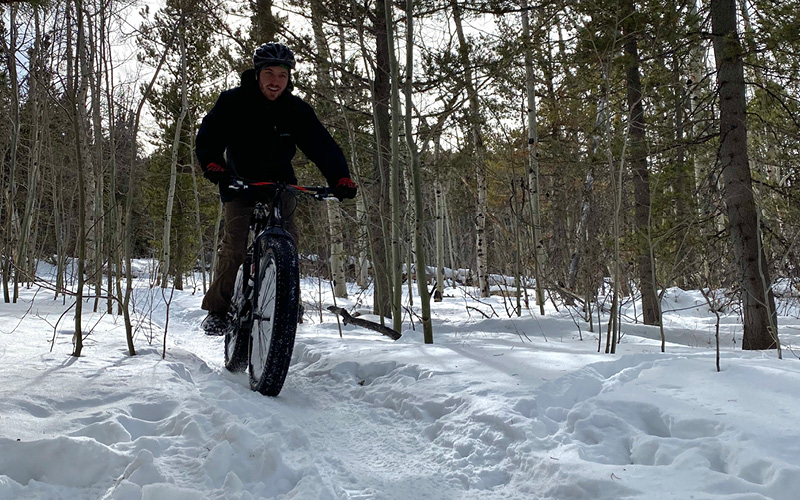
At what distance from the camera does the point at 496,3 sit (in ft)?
26.7

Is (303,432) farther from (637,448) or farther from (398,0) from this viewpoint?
(398,0)

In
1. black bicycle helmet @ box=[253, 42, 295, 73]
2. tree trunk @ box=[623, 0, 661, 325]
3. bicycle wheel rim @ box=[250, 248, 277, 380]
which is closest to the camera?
bicycle wheel rim @ box=[250, 248, 277, 380]

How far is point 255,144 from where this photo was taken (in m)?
3.70

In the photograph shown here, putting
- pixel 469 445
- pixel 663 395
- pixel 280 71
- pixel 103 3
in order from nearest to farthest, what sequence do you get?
pixel 469 445 < pixel 663 395 < pixel 280 71 < pixel 103 3

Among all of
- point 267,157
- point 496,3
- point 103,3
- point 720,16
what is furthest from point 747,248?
point 103,3

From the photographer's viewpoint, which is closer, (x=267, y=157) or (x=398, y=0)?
(x=267, y=157)

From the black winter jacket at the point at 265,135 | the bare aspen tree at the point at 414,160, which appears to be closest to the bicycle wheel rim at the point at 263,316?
the black winter jacket at the point at 265,135

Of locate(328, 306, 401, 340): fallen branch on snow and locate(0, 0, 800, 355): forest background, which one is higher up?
locate(0, 0, 800, 355): forest background

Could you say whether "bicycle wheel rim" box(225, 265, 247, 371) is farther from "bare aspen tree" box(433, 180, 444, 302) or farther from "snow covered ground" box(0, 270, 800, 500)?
"bare aspen tree" box(433, 180, 444, 302)

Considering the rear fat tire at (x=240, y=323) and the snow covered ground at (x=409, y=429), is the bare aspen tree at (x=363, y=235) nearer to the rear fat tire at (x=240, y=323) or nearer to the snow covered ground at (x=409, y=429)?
the rear fat tire at (x=240, y=323)

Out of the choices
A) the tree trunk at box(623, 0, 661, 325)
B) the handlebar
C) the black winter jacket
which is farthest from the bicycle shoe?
the tree trunk at box(623, 0, 661, 325)

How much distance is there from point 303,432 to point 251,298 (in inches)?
50.1

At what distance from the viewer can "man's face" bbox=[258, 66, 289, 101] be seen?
354 centimetres

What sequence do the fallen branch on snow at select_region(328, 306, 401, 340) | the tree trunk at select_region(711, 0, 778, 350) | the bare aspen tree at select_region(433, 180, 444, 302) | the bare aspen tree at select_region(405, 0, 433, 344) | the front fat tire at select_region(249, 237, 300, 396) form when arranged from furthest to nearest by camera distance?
the bare aspen tree at select_region(433, 180, 444, 302)
the tree trunk at select_region(711, 0, 778, 350)
the fallen branch on snow at select_region(328, 306, 401, 340)
the bare aspen tree at select_region(405, 0, 433, 344)
the front fat tire at select_region(249, 237, 300, 396)
